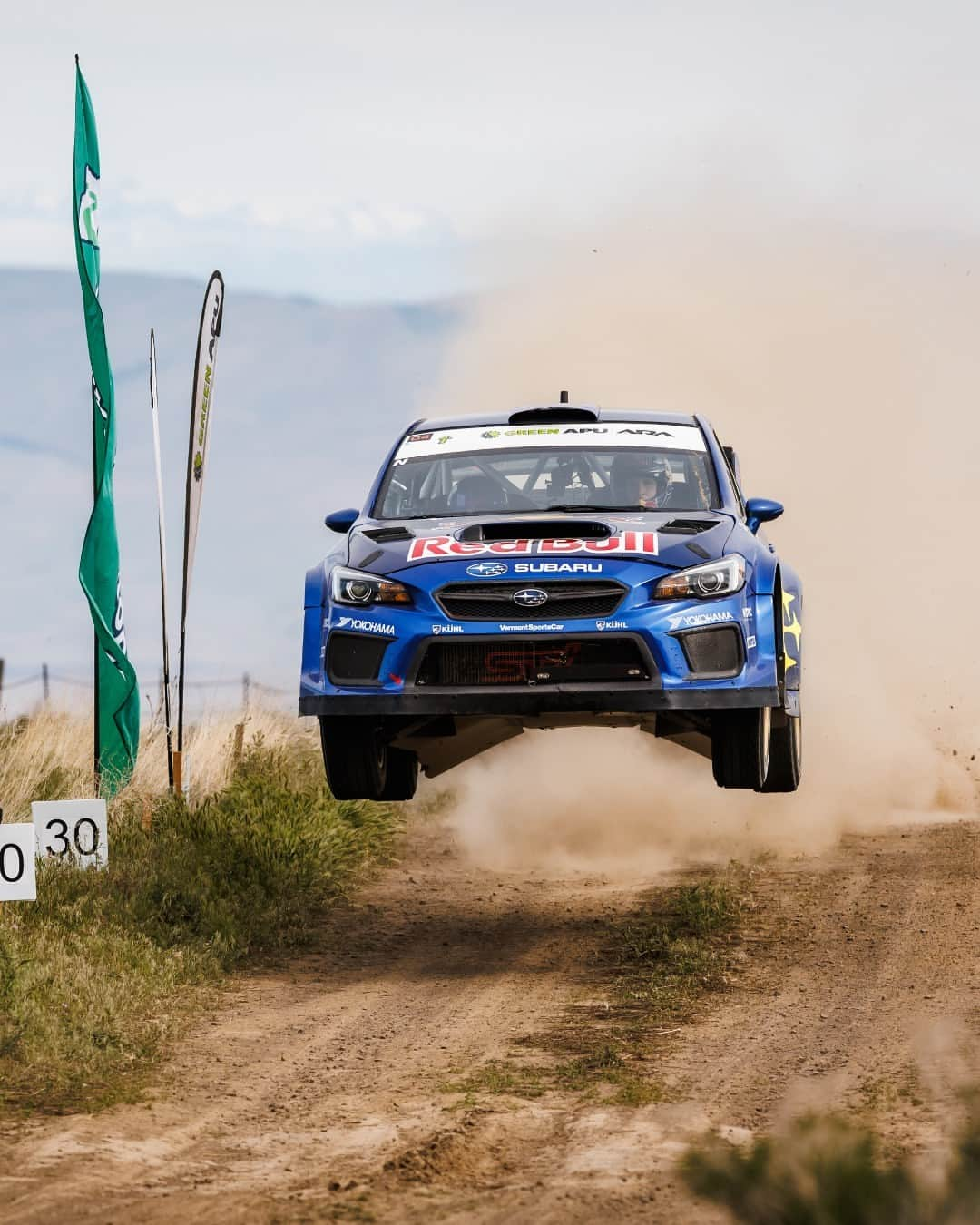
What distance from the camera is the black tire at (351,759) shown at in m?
8.39

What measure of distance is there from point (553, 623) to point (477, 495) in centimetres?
155

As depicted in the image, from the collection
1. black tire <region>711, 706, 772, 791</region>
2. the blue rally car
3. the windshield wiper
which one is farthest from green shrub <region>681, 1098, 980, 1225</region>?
the windshield wiper

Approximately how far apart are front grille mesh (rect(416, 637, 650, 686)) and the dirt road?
5.66ft

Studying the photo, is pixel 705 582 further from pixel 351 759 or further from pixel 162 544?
pixel 162 544

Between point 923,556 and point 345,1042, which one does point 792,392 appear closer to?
point 923,556

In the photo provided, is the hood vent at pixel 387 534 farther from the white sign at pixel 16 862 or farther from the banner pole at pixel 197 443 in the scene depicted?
the banner pole at pixel 197 443

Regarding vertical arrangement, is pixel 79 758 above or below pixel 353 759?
below

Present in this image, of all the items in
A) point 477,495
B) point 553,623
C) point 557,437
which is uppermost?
point 557,437

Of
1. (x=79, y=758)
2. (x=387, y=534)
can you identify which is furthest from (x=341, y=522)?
(x=79, y=758)

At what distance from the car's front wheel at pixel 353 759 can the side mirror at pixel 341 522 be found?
120cm

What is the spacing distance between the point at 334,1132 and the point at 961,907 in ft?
19.4

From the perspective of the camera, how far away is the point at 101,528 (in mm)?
12523

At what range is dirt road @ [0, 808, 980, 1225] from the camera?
530 centimetres

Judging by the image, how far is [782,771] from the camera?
9.45 m
